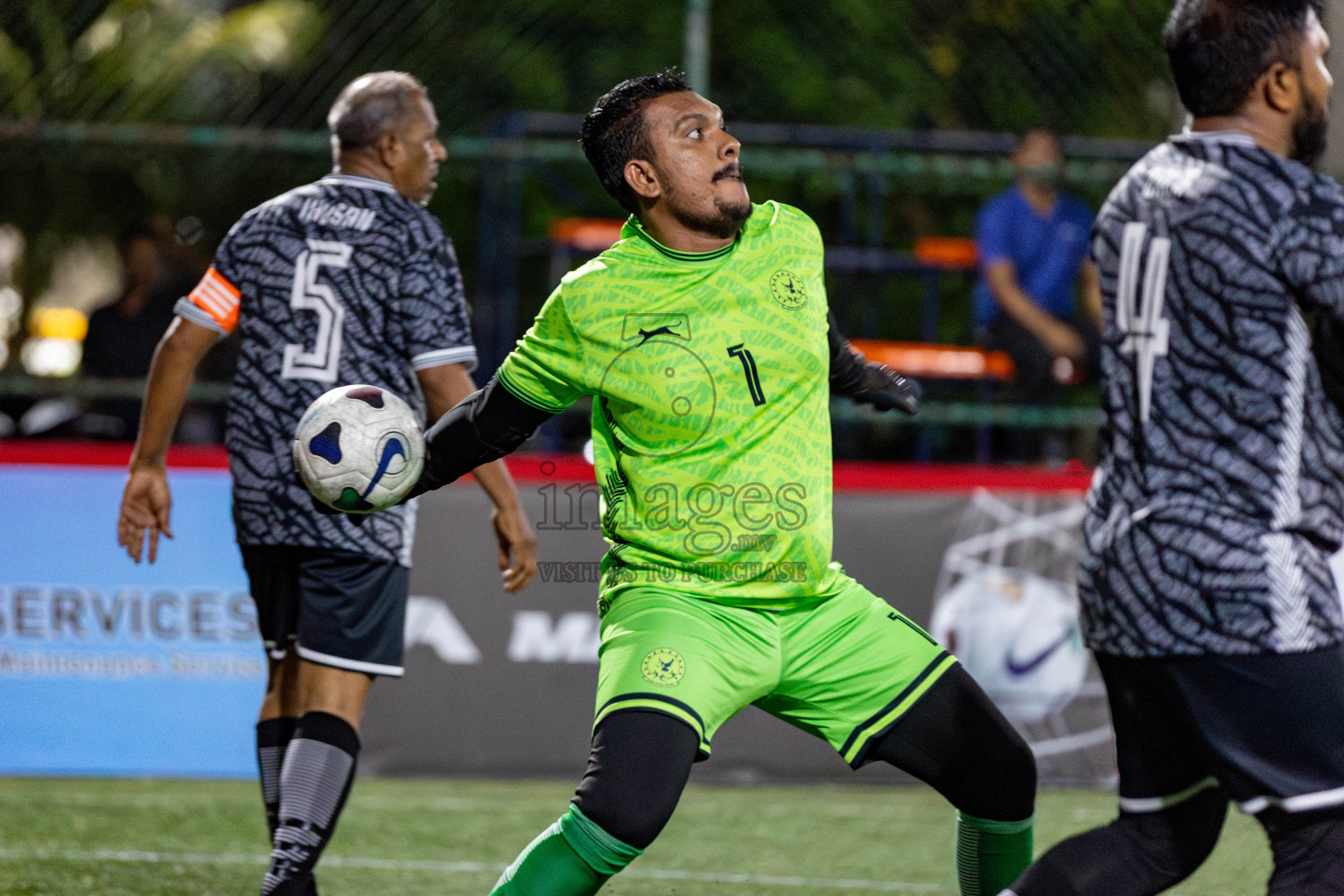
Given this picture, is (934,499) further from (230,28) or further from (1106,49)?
(230,28)

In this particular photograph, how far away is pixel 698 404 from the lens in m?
3.40

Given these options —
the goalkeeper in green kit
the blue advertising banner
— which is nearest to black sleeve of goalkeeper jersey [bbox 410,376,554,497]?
the goalkeeper in green kit

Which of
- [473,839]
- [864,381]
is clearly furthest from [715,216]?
[473,839]

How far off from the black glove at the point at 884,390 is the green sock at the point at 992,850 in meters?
1.02

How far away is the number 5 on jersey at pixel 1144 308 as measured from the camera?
9.23 ft

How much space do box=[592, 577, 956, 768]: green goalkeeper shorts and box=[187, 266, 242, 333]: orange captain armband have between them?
1.62 m

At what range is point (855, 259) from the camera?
28.7 feet

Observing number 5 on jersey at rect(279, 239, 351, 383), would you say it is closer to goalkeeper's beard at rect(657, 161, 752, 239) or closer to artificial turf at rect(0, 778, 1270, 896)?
goalkeeper's beard at rect(657, 161, 752, 239)

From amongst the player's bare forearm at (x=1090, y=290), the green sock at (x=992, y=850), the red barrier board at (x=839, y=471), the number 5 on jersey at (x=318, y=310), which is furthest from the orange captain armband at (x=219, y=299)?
the player's bare forearm at (x=1090, y=290)

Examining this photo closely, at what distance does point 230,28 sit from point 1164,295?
48.8 ft

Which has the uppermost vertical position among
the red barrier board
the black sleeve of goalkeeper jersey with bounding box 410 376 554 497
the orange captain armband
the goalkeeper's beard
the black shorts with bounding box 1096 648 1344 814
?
the goalkeeper's beard

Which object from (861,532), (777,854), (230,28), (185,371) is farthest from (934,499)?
(230,28)

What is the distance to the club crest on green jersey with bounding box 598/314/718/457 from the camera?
3.40 m

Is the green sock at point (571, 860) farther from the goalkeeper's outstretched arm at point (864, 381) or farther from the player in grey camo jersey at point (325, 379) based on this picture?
the goalkeeper's outstretched arm at point (864, 381)
